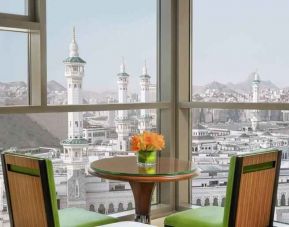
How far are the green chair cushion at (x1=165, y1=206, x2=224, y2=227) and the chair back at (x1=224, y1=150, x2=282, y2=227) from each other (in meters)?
0.21

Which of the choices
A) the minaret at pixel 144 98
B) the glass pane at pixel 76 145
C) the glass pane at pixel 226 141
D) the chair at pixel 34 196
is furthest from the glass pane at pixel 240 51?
the chair at pixel 34 196

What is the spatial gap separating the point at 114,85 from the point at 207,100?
1.00 meters

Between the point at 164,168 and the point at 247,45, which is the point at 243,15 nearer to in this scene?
the point at 247,45

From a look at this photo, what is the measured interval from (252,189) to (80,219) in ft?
4.16

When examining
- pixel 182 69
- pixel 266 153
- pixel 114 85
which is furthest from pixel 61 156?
pixel 266 153

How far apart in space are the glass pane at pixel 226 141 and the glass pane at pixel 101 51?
26.1 inches

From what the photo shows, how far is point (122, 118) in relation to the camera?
5180 mm

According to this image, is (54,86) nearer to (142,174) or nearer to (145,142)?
(145,142)

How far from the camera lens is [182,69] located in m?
5.41

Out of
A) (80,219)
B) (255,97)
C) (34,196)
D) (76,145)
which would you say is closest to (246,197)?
(80,219)

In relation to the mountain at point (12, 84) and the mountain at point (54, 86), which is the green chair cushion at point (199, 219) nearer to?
the mountain at point (54, 86)

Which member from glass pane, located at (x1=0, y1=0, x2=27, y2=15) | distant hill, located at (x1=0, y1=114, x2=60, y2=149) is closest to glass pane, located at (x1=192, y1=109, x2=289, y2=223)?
distant hill, located at (x1=0, y1=114, x2=60, y2=149)

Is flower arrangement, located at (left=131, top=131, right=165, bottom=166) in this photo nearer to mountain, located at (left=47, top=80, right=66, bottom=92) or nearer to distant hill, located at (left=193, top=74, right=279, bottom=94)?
mountain, located at (left=47, top=80, right=66, bottom=92)

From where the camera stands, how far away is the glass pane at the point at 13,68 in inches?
168
